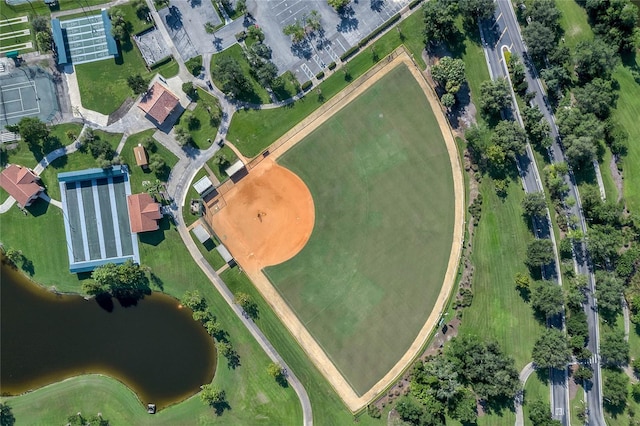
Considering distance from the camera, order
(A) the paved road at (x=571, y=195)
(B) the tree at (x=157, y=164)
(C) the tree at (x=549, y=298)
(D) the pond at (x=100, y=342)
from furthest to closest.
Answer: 1. (A) the paved road at (x=571, y=195)
2. (D) the pond at (x=100, y=342)
3. (B) the tree at (x=157, y=164)
4. (C) the tree at (x=549, y=298)

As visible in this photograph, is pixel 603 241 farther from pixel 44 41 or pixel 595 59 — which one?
pixel 44 41

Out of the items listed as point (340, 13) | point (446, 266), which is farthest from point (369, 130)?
point (446, 266)

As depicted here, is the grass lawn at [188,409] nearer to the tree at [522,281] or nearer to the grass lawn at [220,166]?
the grass lawn at [220,166]

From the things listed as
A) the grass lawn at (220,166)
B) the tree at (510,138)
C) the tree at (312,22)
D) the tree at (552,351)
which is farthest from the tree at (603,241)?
the grass lawn at (220,166)

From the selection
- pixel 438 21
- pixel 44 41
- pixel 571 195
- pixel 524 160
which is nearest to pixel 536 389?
pixel 571 195

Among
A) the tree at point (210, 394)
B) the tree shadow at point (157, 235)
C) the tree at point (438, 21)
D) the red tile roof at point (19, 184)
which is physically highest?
the red tile roof at point (19, 184)

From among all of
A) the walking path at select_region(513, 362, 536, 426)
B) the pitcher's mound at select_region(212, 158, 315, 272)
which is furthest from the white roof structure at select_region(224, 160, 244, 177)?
the walking path at select_region(513, 362, 536, 426)

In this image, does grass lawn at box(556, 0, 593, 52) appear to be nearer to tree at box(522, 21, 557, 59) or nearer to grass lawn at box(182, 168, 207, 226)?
tree at box(522, 21, 557, 59)

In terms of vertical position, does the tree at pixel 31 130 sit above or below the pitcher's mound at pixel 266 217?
above

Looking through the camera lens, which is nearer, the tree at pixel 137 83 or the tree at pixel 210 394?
the tree at pixel 210 394
